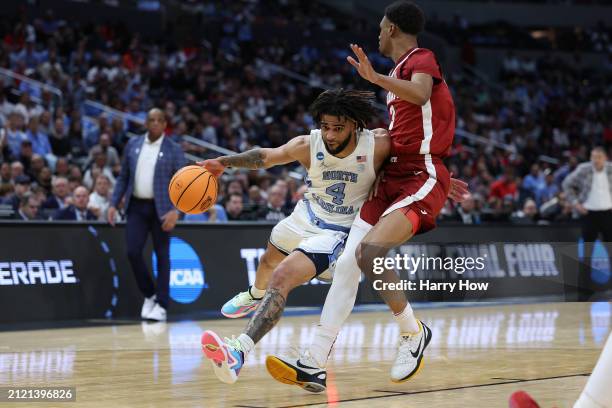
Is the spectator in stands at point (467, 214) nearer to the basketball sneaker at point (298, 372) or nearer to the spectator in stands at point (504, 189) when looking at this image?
the spectator in stands at point (504, 189)

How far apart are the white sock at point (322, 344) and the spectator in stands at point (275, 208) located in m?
7.77

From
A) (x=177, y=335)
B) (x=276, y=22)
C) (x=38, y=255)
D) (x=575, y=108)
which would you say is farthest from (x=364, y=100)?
(x=575, y=108)

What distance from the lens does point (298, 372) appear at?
6395mm

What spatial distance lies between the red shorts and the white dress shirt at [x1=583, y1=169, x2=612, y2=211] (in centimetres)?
923

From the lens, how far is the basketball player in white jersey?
6840mm

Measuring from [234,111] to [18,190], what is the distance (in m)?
9.12

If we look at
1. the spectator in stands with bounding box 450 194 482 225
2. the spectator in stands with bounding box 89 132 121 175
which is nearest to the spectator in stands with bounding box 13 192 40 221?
the spectator in stands with bounding box 89 132 121 175

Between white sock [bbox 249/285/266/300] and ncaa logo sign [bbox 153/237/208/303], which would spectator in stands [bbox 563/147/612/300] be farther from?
white sock [bbox 249/285/266/300]

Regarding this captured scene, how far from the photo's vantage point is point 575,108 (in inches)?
1302

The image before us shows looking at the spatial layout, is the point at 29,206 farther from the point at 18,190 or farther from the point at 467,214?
the point at 467,214

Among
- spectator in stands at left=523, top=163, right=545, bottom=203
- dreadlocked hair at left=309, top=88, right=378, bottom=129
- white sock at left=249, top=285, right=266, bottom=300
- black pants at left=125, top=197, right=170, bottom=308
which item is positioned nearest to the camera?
dreadlocked hair at left=309, top=88, right=378, bottom=129

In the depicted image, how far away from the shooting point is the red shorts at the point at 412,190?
6824 mm

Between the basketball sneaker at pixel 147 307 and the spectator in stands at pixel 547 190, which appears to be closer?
the basketball sneaker at pixel 147 307

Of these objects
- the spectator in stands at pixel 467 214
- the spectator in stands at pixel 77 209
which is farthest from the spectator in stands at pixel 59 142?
the spectator in stands at pixel 467 214
